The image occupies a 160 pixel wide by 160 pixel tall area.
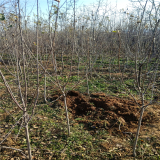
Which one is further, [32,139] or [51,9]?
[32,139]

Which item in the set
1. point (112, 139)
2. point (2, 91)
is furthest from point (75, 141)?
point (2, 91)

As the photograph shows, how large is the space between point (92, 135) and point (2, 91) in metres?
3.91

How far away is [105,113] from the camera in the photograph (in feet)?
12.6

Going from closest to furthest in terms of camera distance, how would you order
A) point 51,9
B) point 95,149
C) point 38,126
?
point 51,9
point 95,149
point 38,126

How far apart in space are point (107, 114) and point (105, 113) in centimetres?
9

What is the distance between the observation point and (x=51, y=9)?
2.23 meters

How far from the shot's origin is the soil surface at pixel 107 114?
132 inches

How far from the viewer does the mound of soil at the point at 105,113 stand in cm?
340

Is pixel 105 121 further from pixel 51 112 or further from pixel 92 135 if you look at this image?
pixel 51 112

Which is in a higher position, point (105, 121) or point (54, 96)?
point (54, 96)

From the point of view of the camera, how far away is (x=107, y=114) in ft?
12.3

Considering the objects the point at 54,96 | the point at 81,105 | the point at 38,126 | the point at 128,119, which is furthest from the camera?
the point at 54,96

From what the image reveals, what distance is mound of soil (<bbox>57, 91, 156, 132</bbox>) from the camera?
340 centimetres

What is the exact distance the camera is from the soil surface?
11.0 ft
